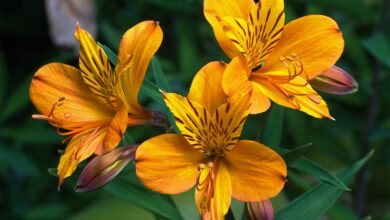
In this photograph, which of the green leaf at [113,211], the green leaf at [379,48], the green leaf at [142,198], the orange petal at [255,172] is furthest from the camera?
the green leaf at [113,211]

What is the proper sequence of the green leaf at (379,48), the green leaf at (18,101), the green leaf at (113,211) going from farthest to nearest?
1. the green leaf at (18,101)
2. the green leaf at (113,211)
3. the green leaf at (379,48)

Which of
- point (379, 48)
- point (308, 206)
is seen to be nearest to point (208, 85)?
point (308, 206)

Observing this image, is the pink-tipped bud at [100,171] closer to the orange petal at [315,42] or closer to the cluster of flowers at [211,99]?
the cluster of flowers at [211,99]

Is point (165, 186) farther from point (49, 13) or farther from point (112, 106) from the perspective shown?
point (49, 13)

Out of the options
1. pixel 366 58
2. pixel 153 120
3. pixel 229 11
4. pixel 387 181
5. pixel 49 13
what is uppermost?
pixel 229 11

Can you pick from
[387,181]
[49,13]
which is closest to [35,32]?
[49,13]

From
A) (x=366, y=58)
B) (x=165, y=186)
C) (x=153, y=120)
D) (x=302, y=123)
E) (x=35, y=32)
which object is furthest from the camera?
(x=35, y=32)

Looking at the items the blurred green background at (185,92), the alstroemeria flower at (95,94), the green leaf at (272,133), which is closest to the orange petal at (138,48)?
the alstroemeria flower at (95,94)

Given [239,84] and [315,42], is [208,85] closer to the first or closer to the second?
[239,84]
